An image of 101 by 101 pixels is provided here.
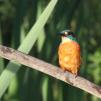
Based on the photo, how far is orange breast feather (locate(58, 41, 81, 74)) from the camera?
59.8 inches

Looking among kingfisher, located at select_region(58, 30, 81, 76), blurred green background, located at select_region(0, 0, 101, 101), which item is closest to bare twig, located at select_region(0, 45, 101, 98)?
blurred green background, located at select_region(0, 0, 101, 101)

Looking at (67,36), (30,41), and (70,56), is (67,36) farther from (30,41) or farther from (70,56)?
(30,41)

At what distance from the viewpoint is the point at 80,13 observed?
1.71 meters

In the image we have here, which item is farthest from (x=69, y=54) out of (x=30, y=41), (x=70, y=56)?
(x=30, y=41)

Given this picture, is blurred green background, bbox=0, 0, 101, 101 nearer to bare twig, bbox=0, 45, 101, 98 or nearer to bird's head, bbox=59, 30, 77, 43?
bird's head, bbox=59, 30, 77, 43

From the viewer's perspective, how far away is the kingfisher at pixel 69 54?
152cm

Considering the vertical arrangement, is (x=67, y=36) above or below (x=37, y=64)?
above

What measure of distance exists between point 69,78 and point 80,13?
0.54 m

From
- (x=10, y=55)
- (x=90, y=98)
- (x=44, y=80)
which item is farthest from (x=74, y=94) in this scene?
(x=10, y=55)

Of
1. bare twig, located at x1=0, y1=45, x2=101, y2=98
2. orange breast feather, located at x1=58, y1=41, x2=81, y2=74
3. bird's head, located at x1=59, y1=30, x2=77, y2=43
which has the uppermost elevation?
bird's head, located at x1=59, y1=30, x2=77, y2=43

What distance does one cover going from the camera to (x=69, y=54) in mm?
1519

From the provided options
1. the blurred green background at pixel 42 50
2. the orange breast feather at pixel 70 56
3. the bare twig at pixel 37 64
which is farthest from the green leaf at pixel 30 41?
the orange breast feather at pixel 70 56

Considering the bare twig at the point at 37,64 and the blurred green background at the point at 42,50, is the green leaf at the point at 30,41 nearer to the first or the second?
the bare twig at the point at 37,64

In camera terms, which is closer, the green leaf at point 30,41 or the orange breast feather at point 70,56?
the green leaf at point 30,41
